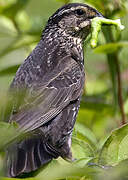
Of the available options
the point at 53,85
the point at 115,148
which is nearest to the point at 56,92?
the point at 53,85

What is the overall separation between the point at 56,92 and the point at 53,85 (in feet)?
0.23

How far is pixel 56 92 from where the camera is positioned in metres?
3.76

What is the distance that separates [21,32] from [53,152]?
1722 millimetres

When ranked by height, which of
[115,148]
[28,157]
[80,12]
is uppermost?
[80,12]

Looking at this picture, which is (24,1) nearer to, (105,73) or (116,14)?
(116,14)

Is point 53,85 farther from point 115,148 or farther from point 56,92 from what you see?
point 115,148

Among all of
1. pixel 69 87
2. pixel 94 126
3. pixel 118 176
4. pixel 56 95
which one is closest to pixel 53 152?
pixel 56 95

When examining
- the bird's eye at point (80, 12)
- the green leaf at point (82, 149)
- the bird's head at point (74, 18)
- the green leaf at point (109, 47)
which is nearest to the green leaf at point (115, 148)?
the green leaf at point (82, 149)

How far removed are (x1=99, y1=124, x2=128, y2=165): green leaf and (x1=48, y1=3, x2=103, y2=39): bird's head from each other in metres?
2.53

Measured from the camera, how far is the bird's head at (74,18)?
4.42m

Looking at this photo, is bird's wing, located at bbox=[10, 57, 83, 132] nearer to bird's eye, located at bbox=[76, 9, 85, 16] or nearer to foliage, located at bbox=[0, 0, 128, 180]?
foliage, located at bbox=[0, 0, 128, 180]

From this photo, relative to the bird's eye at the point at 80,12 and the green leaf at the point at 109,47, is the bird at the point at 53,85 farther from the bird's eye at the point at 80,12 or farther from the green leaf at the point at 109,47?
the green leaf at the point at 109,47

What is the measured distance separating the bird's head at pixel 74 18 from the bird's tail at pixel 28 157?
160 cm

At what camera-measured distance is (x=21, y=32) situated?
183 inches
